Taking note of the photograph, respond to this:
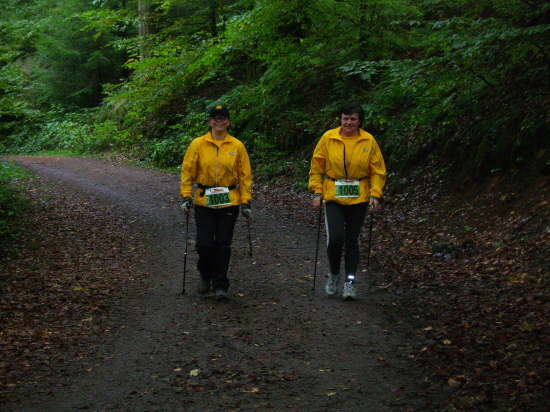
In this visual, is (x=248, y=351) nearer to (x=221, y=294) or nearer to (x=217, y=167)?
(x=221, y=294)

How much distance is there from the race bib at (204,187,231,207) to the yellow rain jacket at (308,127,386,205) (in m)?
1.03

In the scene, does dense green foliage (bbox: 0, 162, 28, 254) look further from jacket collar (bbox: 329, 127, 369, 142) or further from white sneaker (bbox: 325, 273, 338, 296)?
jacket collar (bbox: 329, 127, 369, 142)

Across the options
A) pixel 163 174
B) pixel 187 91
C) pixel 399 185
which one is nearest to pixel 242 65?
pixel 187 91

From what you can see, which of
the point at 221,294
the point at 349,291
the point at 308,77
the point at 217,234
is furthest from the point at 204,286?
the point at 308,77

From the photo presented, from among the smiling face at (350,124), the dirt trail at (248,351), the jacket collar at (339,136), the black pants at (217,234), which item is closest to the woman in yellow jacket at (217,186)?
the black pants at (217,234)

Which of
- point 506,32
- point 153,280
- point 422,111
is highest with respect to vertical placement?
point 506,32

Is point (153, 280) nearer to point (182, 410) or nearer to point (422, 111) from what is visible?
point (182, 410)

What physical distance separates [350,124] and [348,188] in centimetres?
72

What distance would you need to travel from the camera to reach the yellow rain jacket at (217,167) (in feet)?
23.1

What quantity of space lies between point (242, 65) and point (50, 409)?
20.6 m

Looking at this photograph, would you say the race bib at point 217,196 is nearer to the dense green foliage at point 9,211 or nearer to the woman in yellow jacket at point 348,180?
the woman in yellow jacket at point 348,180

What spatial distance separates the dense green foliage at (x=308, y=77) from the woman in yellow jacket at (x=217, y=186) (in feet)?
13.5

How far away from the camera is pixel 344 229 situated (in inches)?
280

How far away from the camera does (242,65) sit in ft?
78.0
